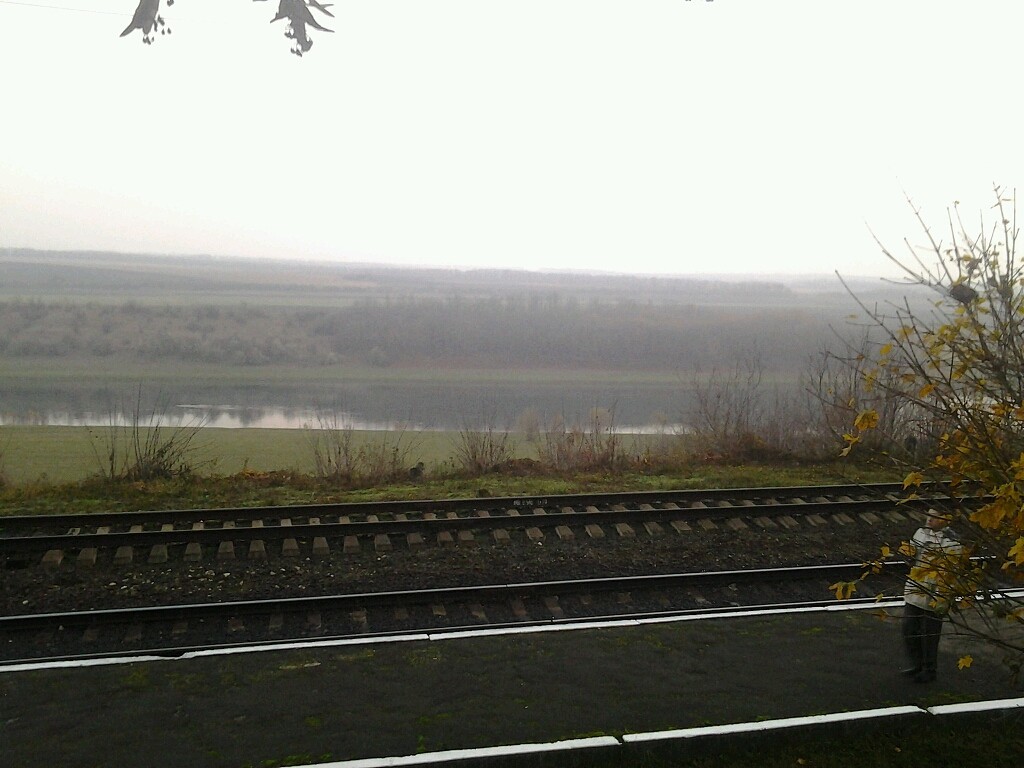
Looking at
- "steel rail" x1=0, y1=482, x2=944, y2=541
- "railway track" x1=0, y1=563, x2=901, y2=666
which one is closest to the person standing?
"railway track" x1=0, y1=563, x2=901, y2=666

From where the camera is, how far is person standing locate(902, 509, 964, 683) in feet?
13.9

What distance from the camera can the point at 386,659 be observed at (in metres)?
5.66

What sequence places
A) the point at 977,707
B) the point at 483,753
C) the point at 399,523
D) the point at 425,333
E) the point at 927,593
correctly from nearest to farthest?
the point at 927,593 → the point at 483,753 → the point at 977,707 → the point at 399,523 → the point at 425,333

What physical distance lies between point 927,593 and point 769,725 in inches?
47.5

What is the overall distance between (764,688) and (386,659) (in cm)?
254

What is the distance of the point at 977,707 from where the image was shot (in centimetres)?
488

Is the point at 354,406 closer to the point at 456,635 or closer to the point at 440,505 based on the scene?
the point at 440,505

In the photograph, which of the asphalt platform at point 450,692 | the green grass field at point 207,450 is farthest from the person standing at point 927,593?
the green grass field at point 207,450

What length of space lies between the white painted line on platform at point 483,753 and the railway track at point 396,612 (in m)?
1.80

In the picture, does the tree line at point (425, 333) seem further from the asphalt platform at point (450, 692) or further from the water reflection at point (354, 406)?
the asphalt platform at point (450, 692)

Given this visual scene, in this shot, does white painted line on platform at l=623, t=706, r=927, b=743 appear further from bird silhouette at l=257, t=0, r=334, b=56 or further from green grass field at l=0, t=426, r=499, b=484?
green grass field at l=0, t=426, r=499, b=484

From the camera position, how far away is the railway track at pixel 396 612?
258 inches

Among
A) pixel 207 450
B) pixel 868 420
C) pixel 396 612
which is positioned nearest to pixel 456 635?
pixel 396 612

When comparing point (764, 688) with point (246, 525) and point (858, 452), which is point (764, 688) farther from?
point (858, 452)
